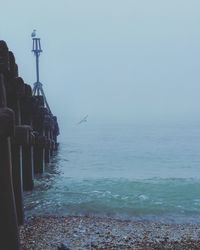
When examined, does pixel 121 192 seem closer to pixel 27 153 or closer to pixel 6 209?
pixel 27 153

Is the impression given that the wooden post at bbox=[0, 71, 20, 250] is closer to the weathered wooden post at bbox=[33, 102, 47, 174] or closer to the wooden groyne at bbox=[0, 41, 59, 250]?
the wooden groyne at bbox=[0, 41, 59, 250]

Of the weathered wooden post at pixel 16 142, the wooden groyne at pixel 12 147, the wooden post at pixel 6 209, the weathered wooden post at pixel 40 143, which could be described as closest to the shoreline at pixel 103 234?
the weathered wooden post at pixel 16 142

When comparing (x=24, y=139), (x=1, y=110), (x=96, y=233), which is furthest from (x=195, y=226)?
(x=1, y=110)

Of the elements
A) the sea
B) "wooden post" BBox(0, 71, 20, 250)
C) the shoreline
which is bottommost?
the sea

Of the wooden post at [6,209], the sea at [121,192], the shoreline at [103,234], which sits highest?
the wooden post at [6,209]

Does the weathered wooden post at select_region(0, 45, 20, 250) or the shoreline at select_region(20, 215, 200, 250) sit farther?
the shoreline at select_region(20, 215, 200, 250)

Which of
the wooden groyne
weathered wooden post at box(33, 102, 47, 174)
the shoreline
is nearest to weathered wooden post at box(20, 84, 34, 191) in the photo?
the wooden groyne

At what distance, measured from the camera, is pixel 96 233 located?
809cm

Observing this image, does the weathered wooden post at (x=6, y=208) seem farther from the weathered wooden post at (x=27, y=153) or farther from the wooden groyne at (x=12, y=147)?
the weathered wooden post at (x=27, y=153)

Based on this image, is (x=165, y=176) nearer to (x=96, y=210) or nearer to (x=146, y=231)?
(x=96, y=210)

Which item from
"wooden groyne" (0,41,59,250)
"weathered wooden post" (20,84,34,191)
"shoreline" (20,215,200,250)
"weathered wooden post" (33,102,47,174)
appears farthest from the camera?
"weathered wooden post" (33,102,47,174)

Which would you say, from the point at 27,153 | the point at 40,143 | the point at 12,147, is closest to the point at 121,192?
the point at 40,143

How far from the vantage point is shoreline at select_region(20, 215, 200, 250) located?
7191 millimetres

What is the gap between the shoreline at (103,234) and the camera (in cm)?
719
